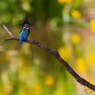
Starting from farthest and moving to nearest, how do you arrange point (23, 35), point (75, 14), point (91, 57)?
1. point (75, 14)
2. point (91, 57)
3. point (23, 35)

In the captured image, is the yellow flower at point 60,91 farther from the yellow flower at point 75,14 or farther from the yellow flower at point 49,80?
the yellow flower at point 75,14

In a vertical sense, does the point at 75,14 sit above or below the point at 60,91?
below

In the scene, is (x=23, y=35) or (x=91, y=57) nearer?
(x=23, y=35)

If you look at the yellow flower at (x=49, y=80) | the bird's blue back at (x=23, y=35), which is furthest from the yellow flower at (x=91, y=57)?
the bird's blue back at (x=23, y=35)

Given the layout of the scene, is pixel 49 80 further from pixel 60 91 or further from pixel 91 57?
pixel 91 57

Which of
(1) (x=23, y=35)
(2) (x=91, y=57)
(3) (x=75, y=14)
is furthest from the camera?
(3) (x=75, y=14)

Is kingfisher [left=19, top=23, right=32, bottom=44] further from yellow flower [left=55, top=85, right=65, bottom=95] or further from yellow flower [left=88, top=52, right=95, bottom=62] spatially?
yellow flower [left=88, top=52, right=95, bottom=62]

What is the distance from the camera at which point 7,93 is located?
0.28 meters

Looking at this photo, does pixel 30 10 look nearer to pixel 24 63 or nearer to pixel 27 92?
pixel 24 63

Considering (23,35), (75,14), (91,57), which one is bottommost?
(75,14)

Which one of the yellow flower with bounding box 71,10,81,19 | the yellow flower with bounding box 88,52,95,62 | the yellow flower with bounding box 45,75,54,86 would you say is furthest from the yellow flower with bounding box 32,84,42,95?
the yellow flower with bounding box 71,10,81,19

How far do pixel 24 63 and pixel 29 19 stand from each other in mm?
835

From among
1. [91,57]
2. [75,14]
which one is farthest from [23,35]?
[75,14]

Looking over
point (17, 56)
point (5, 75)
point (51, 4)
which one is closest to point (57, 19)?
point (51, 4)
